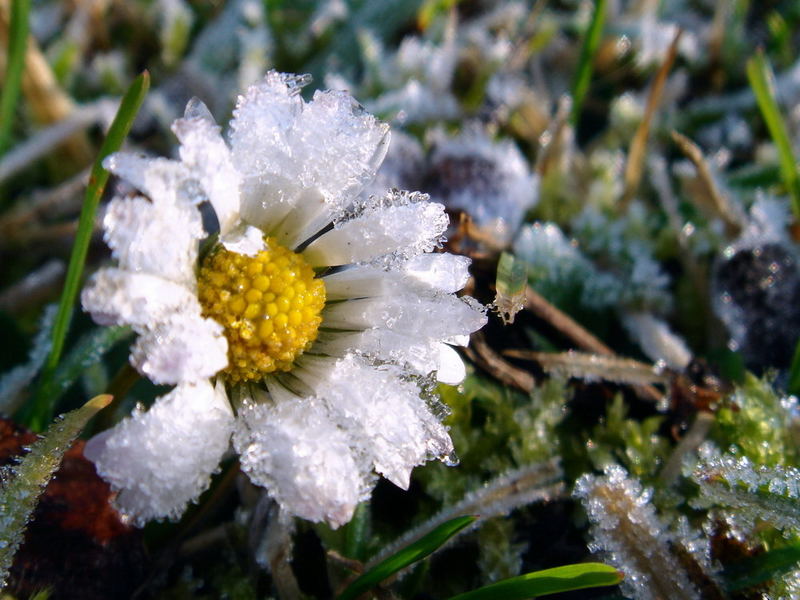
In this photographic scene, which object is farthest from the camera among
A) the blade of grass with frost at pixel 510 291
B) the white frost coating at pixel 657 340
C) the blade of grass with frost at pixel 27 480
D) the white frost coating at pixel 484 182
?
the white frost coating at pixel 484 182

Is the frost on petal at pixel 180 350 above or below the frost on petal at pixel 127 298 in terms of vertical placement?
below

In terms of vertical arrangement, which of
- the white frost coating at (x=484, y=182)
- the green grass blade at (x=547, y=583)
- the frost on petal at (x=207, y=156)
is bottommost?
the green grass blade at (x=547, y=583)

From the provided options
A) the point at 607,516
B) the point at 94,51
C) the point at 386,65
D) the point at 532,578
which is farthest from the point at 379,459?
the point at 94,51

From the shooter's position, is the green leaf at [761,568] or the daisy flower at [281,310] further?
the green leaf at [761,568]

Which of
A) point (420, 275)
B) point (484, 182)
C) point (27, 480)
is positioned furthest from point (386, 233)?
point (484, 182)

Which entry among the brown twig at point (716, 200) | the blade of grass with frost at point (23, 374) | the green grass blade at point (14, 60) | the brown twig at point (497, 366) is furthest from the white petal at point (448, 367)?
the green grass blade at point (14, 60)

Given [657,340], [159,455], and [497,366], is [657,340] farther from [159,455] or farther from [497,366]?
[159,455]

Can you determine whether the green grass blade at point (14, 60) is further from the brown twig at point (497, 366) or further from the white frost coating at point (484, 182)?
the brown twig at point (497, 366)

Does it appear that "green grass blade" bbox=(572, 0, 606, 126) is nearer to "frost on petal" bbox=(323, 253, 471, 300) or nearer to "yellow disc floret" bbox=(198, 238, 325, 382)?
"frost on petal" bbox=(323, 253, 471, 300)
